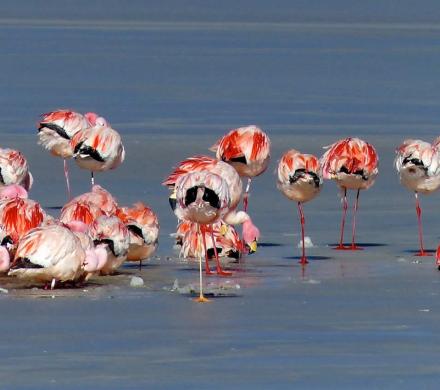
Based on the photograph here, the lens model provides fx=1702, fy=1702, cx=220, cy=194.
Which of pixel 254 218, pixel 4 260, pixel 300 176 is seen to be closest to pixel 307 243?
pixel 300 176

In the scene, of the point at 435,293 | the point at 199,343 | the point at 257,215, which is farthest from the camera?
the point at 257,215

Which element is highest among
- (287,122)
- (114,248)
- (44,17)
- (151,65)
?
(44,17)

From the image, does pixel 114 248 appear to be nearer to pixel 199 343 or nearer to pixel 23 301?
pixel 23 301

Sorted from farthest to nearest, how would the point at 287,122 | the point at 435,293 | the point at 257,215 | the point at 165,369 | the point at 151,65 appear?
A: the point at 151,65 < the point at 287,122 < the point at 257,215 < the point at 435,293 < the point at 165,369

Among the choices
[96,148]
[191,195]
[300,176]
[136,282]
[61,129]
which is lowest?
[136,282]

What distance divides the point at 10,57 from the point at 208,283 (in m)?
21.8

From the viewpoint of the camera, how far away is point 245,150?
13562 mm

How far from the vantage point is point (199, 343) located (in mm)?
8828

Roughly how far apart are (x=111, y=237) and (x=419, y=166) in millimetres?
2955

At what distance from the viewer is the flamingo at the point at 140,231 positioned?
11703 millimetres

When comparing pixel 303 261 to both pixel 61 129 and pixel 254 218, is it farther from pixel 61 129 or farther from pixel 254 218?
pixel 61 129

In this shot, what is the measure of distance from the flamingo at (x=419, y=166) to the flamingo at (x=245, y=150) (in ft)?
3.71

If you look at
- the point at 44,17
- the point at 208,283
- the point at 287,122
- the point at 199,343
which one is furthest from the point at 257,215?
the point at 44,17

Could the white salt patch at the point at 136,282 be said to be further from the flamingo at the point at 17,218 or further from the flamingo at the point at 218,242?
the flamingo at the point at 218,242
